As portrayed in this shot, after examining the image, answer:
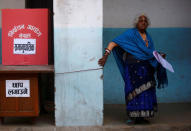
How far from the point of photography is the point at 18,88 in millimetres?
4121

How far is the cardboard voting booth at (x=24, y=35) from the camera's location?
13.9ft

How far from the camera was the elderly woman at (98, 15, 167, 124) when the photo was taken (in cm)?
423

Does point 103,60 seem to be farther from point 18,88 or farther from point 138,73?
point 18,88

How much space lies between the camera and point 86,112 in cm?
422

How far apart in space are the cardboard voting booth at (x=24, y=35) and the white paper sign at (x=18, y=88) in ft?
1.03

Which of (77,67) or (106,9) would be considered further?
(106,9)

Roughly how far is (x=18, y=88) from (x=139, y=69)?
179 centimetres

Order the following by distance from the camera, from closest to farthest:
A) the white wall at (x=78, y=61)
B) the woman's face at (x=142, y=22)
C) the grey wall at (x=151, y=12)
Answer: the white wall at (x=78, y=61), the woman's face at (x=142, y=22), the grey wall at (x=151, y=12)

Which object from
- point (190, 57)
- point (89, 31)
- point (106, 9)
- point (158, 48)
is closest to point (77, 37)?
point (89, 31)

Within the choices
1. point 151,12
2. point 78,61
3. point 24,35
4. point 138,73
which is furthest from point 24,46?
point 151,12

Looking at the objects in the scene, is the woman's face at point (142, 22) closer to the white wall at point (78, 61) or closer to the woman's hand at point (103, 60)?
the white wall at point (78, 61)

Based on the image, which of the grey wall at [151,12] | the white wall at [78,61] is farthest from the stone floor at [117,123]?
the grey wall at [151,12]

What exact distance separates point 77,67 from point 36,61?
2.12ft

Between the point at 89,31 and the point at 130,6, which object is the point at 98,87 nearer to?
the point at 89,31
